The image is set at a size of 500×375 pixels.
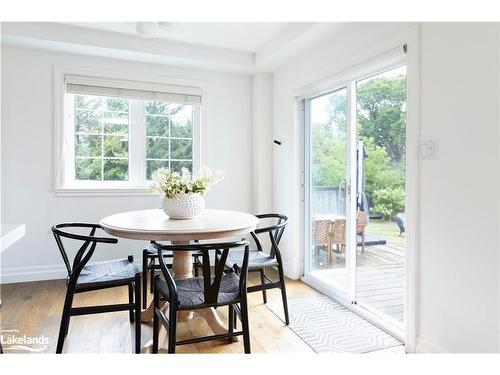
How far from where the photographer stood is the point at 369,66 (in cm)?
248

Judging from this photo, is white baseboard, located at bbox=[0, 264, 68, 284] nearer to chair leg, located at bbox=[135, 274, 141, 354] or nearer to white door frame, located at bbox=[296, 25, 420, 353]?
chair leg, located at bbox=[135, 274, 141, 354]

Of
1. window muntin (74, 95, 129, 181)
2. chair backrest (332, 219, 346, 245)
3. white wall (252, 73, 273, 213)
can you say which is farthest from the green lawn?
window muntin (74, 95, 129, 181)

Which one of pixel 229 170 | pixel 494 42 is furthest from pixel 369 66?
pixel 229 170

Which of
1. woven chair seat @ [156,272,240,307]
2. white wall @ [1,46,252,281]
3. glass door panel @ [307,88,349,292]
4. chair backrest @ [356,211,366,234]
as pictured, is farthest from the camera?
white wall @ [1,46,252,281]

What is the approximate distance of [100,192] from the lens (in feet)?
11.9

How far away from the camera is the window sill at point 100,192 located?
3.49 metres

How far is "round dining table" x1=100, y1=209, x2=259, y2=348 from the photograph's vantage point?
1.87 m

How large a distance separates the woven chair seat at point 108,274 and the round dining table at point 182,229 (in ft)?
1.02

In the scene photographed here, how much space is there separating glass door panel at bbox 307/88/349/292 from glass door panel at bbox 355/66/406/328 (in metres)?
0.18

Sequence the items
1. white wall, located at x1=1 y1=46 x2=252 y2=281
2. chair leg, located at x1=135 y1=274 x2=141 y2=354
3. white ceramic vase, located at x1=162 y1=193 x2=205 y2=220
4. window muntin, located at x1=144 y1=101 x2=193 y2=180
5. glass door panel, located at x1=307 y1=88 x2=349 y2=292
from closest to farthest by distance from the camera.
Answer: chair leg, located at x1=135 y1=274 x2=141 y2=354, white ceramic vase, located at x1=162 y1=193 x2=205 y2=220, glass door panel, located at x1=307 y1=88 x2=349 y2=292, white wall, located at x1=1 y1=46 x2=252 y2=281, window muntin, located at x1=144 y1=101 x2=193 y2=180

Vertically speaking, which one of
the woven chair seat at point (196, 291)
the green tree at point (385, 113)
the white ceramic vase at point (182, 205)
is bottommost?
the woven chair seat at point (196, 291)

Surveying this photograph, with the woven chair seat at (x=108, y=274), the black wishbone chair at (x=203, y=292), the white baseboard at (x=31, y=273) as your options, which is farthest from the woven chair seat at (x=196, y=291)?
the white baseboard at (x=31, y=273)

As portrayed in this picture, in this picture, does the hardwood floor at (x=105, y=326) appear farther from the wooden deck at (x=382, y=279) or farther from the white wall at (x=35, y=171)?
the wooden deck at (x=382, y=279)

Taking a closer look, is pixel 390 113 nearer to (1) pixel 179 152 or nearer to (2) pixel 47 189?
(1) pixel 179 152
